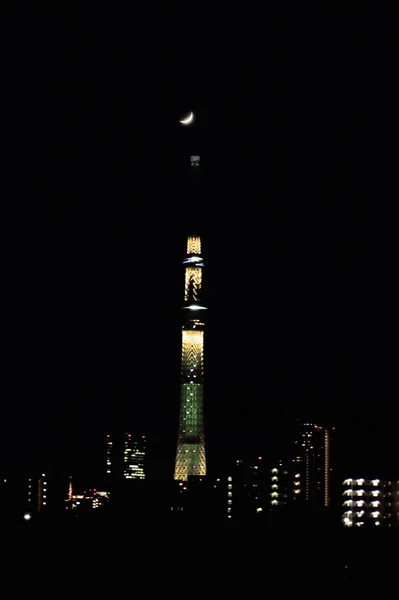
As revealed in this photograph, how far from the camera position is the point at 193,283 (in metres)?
73.1

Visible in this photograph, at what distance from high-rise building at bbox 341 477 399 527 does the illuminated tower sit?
10642mm

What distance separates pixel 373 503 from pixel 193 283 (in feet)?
58.1

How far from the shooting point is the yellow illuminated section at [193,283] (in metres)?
72.6

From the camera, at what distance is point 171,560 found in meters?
35.6

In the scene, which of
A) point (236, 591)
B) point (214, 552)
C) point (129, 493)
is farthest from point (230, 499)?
point (236, 591)

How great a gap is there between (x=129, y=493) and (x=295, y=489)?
19035mm

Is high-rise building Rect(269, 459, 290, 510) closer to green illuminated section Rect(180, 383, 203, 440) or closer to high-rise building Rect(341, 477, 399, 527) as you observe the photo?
green illuminated section Rect(180, 383, 203, 440)

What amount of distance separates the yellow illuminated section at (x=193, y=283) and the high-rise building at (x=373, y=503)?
1568 cm

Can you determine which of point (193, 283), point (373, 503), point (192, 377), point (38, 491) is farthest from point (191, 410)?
point (373, 503)

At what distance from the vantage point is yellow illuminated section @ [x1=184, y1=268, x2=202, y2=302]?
72.6 meters

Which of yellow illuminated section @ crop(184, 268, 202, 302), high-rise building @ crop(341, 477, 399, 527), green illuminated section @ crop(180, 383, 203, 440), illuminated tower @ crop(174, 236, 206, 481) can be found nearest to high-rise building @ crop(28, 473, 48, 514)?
illuminated tower @ crop(174, 236, 206, 481)

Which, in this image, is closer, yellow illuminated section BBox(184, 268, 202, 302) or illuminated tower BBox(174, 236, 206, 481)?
illuminated tower BBox(174, 236, 206, 481)

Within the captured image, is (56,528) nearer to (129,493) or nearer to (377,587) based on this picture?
(377,587)

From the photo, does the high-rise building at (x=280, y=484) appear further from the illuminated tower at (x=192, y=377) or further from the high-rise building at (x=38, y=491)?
the high-rise building at (x=38, y=491)
